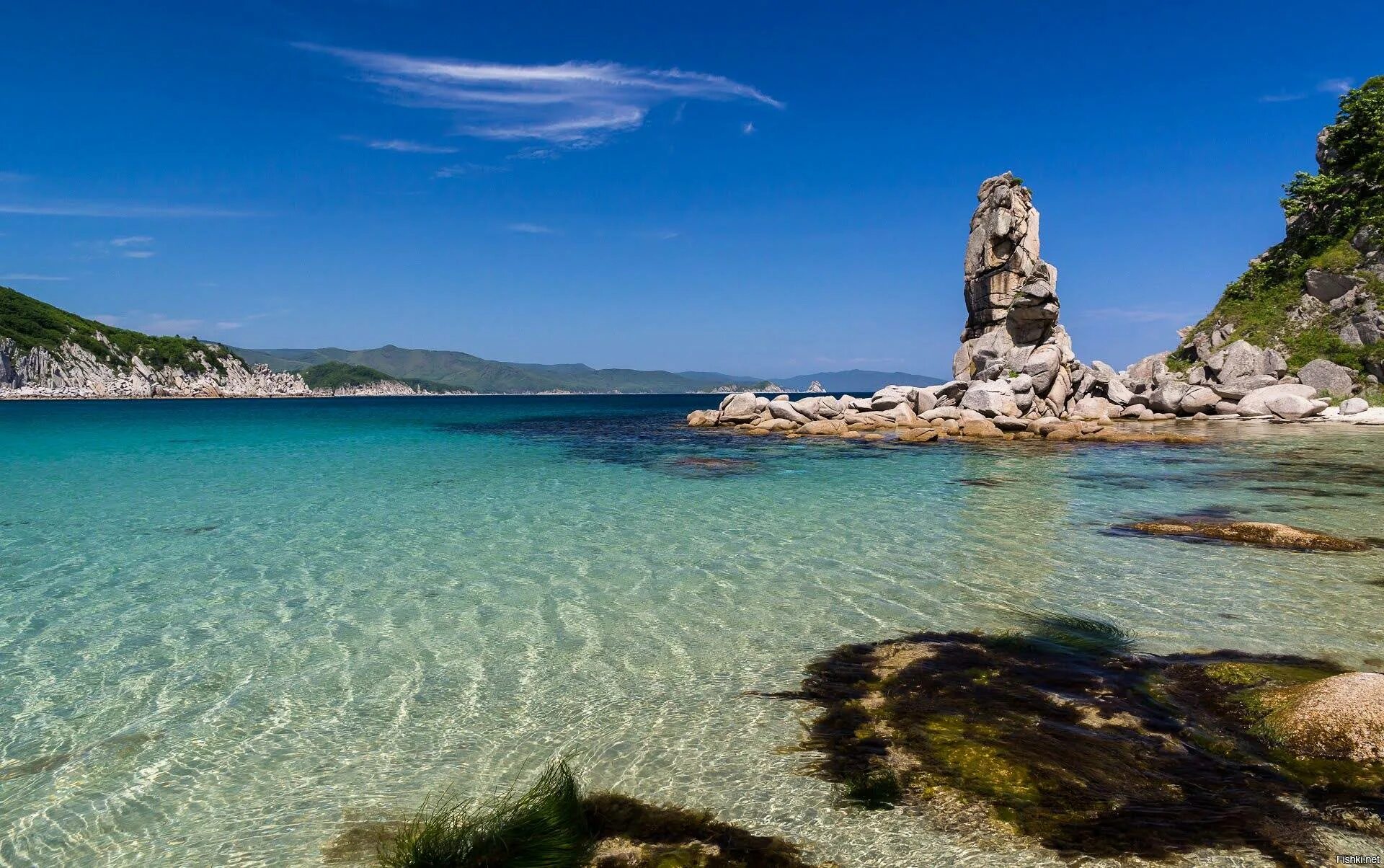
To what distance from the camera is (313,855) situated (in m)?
3.93

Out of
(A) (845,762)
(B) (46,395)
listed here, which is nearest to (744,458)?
(A) (845,762)

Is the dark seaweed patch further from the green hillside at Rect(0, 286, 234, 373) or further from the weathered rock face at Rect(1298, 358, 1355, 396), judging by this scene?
the green hillside at Rect(0, 286, 234, 373)

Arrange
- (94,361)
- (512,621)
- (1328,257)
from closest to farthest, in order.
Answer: (512,621), (1328,257), (94,361)

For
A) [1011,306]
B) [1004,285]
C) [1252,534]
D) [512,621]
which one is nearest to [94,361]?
[1004,285]

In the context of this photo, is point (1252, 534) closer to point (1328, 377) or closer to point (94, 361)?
point (1328, 377)

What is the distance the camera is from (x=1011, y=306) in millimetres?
48438

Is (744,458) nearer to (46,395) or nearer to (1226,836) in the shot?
(1226,836)

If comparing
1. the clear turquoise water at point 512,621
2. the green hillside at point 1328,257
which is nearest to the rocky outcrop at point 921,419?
the clear turquoise water at point 512,621

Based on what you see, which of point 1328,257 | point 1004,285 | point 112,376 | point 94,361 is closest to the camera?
point 1328,257

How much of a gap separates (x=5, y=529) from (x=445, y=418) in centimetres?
5362

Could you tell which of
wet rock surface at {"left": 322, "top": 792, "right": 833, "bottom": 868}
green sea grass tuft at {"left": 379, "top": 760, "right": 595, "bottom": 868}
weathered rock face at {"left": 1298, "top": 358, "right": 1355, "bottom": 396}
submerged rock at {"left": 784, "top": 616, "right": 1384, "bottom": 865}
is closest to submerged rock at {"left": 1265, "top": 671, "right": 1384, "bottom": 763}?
submerged rock at {"left": 784, "top": 616, "right": 1384, "bottom": 865}

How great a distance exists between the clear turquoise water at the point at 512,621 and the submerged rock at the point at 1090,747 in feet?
A: 0.94

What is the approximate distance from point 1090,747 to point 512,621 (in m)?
5.80

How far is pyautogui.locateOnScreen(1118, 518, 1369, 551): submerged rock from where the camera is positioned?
36.0 ft
